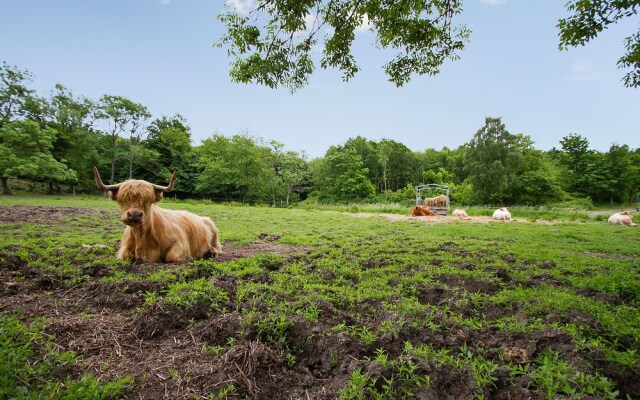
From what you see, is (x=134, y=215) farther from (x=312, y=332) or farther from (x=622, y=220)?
(x=622, y=220)

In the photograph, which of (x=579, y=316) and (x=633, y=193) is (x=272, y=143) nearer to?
(x=579, y=316)

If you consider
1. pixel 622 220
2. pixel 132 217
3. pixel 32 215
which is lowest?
pixel 622 220

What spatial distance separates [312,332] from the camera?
2240mm

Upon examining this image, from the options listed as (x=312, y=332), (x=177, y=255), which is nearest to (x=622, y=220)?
(x=312, y=332)

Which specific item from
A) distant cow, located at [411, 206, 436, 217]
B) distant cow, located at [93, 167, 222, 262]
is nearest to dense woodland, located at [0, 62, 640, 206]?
distant cow, located at [411, 206, 436, 217]

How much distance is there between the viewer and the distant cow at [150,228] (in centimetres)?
423

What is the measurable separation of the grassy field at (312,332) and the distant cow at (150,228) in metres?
0.43

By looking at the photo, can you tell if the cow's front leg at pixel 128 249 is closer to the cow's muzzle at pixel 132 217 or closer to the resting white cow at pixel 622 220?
the cow's muzzle at pixel 132 217

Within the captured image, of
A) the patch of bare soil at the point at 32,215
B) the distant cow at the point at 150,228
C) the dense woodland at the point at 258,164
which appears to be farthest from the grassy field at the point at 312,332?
the dense woodland at the point at 258,164

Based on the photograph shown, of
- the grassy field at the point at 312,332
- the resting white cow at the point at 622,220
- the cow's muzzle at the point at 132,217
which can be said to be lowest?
the grassy field at the point at 312,332

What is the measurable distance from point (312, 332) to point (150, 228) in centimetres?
359

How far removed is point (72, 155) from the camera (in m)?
36.9

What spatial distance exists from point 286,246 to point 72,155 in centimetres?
4358

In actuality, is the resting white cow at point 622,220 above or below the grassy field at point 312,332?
above
